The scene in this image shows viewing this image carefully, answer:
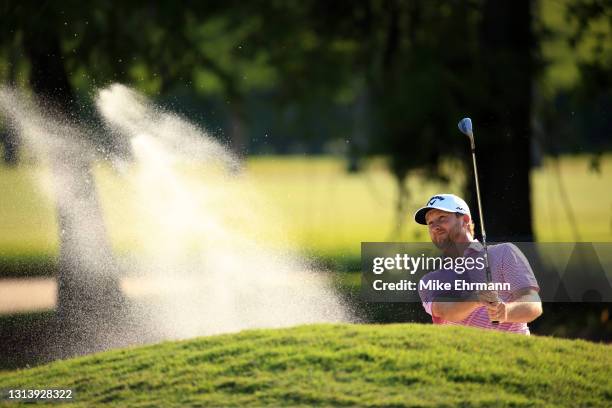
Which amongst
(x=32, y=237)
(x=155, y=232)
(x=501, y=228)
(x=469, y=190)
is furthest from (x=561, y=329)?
(x=32, y=237)

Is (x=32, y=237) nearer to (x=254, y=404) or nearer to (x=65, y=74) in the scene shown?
(x=65, y=74)

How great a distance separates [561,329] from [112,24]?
191 inches

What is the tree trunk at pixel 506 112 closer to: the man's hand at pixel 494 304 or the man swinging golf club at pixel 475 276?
the man swinging golf club at pixel 475 276

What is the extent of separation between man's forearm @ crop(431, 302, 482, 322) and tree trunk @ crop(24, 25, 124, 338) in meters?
3.64

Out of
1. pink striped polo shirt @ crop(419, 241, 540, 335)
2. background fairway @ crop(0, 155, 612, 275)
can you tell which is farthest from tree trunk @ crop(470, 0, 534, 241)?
pink striped polo shirt @ crop(419, 241, 540, 335)

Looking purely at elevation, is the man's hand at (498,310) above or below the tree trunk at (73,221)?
below

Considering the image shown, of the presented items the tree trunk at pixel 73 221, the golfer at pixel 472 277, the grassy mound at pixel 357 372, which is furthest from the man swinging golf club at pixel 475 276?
the tree trunk at pixel 73 221

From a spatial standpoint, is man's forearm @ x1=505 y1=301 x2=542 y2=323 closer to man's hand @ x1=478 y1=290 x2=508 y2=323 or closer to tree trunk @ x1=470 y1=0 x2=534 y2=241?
man's hand @ x1=478 y1=290 x2=508 y2=323

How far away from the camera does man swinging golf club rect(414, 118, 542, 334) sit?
5.26 metres

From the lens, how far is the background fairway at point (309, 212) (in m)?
9.94

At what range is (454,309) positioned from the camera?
539cm

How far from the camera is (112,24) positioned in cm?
1021

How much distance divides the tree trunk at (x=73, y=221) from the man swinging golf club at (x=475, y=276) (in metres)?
3.64

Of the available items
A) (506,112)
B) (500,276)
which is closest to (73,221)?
(506,112)
